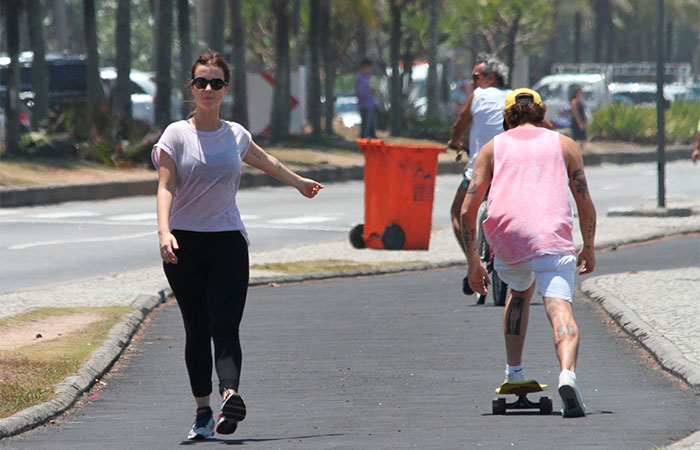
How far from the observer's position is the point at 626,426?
6.23 metres

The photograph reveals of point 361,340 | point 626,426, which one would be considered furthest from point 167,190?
point 361,340

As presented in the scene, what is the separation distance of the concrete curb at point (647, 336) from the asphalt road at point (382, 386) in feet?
0.24

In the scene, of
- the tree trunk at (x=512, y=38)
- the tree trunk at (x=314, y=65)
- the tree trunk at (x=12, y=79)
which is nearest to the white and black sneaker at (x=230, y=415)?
the tree trunk at (x=12, y=79)

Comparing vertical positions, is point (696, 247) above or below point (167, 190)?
below

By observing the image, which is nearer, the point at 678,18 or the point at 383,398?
the point at 383,398

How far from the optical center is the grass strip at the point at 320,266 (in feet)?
44.9

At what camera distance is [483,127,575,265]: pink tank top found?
21.5ft

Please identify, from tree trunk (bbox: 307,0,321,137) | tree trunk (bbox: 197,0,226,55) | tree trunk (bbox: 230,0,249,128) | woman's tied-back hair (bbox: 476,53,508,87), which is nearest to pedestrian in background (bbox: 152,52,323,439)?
woman's tied-back hair (bbox: 476,53,508,87)

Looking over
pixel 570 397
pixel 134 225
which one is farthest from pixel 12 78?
pixel 570 397

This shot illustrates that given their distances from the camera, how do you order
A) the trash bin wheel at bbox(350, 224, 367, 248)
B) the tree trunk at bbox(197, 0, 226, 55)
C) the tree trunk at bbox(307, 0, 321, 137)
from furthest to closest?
1. the tree trunk at bbox(307, 0, 321, 137)
2. the tree trunk at bbox(197, 0, 226, 55)
3. the trash bin wheel at bbox(350, 224, 367, 248)

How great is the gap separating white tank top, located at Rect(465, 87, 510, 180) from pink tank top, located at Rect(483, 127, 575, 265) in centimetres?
408

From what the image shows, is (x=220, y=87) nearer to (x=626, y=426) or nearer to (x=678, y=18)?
(x=626, y=426)

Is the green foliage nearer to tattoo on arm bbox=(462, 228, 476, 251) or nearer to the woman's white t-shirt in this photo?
tattoo on arm bbox=(462, 228, 476, 251)

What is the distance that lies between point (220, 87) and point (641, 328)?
391 cm
